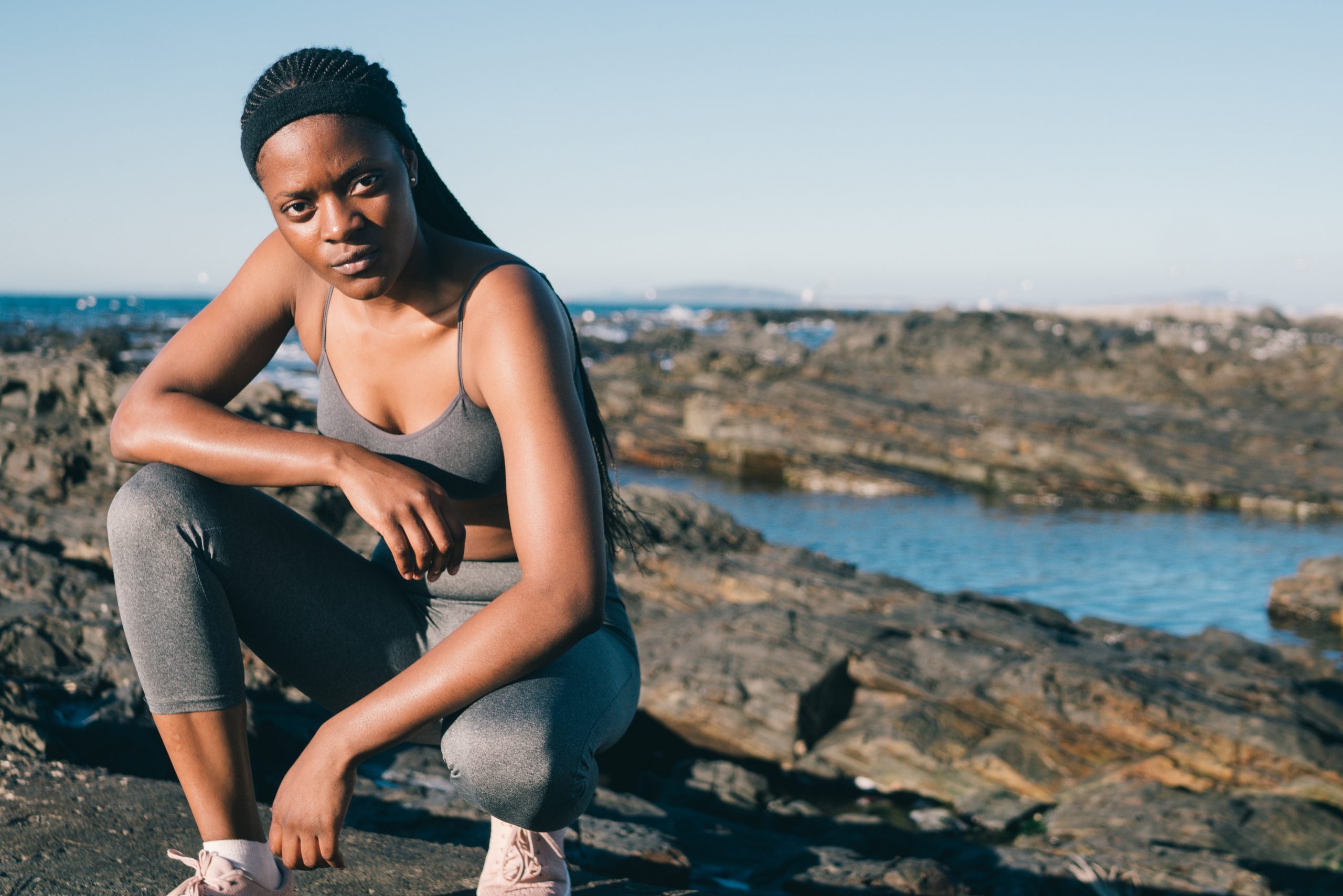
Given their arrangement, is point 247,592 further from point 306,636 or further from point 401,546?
point 401,546

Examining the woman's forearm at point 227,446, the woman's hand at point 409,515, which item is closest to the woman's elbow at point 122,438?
the woman's forearm at point 227,446

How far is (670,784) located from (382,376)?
150 inches

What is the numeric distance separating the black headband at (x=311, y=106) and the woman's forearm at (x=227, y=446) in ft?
1.77

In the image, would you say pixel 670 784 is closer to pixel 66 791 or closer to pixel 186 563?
pixel 66 791

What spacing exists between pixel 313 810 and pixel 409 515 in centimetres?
54

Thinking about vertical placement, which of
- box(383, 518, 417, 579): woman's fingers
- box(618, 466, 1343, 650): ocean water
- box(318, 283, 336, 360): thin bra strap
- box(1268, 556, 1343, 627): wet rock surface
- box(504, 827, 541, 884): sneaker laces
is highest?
box(318, 283, 336, 360): thin bra strap

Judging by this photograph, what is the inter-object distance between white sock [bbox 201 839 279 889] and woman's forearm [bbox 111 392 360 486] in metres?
0.70

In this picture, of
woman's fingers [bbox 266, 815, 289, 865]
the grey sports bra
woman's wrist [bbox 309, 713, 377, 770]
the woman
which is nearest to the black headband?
the woman

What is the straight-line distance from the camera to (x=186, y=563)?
6.49 feet

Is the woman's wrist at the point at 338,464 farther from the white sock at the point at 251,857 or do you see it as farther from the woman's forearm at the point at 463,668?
the white sock at the point at 251,857

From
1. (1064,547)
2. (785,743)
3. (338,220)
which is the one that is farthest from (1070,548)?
(338,220)

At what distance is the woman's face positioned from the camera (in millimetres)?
1959

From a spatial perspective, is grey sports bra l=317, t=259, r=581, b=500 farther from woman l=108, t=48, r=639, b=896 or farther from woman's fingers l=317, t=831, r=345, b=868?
woman's fingers l=317, t=831, r=345, b=868

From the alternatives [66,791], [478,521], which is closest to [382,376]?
[478,521]
